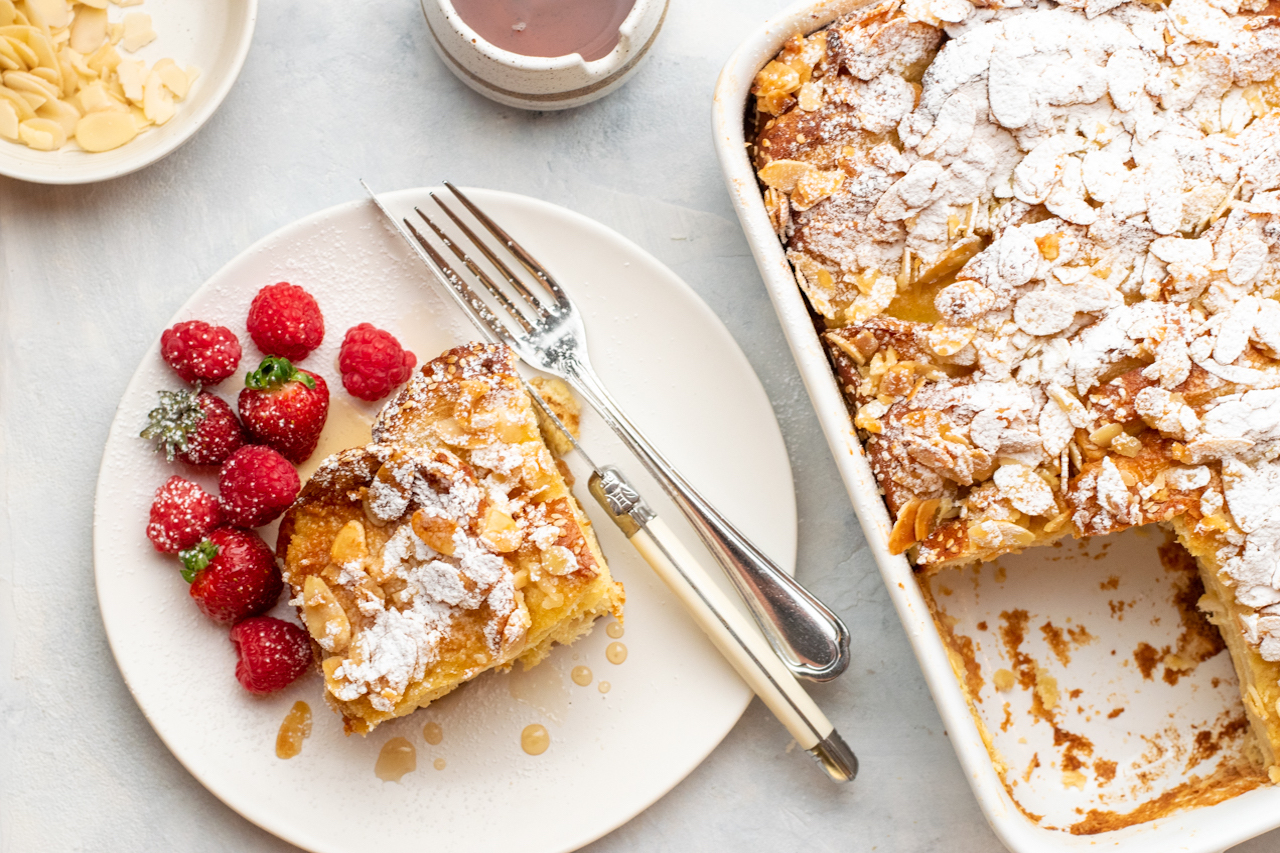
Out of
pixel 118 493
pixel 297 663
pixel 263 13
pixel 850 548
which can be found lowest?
pixel 850 548

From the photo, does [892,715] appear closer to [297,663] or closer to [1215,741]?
[1215,741]

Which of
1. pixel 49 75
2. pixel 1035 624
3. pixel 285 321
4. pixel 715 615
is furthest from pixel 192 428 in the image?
pixel 1035 624

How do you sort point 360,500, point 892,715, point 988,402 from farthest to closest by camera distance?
1. point 892,715
2. point 360,500
3. point 988,402

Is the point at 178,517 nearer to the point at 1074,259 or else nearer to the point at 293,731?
the point at 293,731

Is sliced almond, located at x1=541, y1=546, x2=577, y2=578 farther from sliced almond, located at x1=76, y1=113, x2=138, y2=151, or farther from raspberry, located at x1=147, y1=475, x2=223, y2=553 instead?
sliced almond, located at x1=76, y1=113, x2=138, y2=151

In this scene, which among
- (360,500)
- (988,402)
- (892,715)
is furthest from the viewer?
(892,715)

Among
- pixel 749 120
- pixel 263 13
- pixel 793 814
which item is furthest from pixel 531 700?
pixel 263 13

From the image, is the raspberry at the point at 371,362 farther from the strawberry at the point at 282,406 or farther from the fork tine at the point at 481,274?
the fork tine at the point at 481,274
